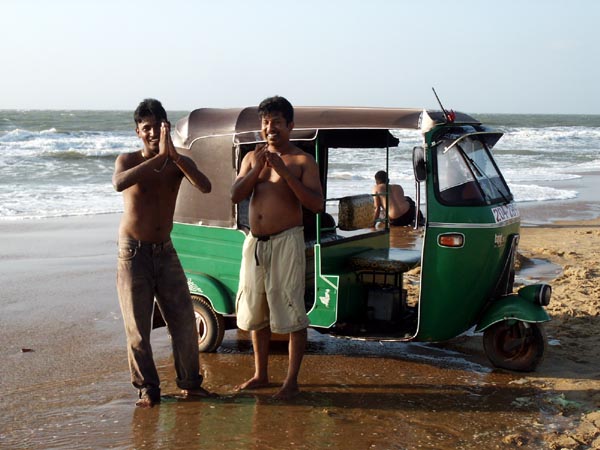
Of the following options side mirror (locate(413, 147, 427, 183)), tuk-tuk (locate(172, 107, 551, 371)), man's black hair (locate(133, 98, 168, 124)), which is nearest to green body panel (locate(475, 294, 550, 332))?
tuk-tuk (locate(172, 107, 551, 371))

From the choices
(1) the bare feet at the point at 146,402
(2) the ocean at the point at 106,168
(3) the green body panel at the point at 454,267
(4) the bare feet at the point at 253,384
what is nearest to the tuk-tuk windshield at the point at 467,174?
(3) the green body panel at the point at 454,267

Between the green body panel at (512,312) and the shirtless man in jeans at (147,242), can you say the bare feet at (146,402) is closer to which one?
the shirtless man in jeans at (147,242)

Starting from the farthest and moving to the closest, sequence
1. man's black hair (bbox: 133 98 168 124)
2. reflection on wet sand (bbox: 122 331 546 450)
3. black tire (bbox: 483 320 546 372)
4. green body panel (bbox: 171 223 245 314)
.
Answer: green body panel (bbox: 171 223 245 314), black tire (bbox: 483 320 546 372), man's black hair (bbox: 133 98 168 124), reflection on wet sand (bbox: 122 331 546 450)

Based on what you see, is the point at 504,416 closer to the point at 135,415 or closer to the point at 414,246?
the point at 135,415

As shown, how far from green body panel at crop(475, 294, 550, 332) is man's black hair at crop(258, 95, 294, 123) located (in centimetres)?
219

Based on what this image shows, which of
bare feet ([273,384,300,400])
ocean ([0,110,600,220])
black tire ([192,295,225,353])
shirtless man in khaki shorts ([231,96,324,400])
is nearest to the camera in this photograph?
shirtless man in khaki shorts ([231,96,324,400])

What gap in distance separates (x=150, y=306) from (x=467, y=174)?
2.59 meters

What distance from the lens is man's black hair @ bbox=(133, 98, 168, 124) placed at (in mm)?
5118

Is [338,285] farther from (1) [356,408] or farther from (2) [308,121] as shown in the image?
(2) [308,121]

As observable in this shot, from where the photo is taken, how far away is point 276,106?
17.3 ft

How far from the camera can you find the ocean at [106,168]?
17.2m

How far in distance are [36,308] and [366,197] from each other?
362 centimetres

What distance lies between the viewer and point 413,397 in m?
5.56

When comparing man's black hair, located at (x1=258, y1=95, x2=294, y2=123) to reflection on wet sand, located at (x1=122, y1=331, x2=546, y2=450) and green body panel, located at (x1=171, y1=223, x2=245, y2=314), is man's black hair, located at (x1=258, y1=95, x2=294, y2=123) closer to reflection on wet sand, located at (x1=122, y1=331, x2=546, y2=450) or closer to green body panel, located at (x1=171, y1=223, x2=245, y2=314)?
green body panel, located at (x1=171, y1=223, x2=245, y2=314)
